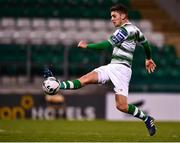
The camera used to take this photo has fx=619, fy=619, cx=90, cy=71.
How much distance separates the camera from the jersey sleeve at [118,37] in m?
8.59

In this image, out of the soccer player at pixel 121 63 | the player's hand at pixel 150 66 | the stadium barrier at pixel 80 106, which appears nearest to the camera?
the soccer player at pixel 121 63

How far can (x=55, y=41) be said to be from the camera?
1811 cm

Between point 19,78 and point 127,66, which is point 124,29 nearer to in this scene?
point 127,66

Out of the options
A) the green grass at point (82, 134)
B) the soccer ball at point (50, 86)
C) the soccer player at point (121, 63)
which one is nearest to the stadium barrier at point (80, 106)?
the green grass at point (82, 134)

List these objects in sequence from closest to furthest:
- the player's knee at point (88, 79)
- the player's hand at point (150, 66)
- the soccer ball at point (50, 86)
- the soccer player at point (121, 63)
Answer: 1. the soccer ball at point (50, 86)
2. the player's knee at point (88, 79)
3. the soccer player at point (121, 63)
4. the player's hand at point (150, 66)

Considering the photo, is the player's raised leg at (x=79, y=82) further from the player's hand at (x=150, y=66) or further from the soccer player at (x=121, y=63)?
the player's hand at (x=150, y=66)

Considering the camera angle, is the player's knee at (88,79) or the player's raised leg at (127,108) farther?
the player's raised leg at (127,108)

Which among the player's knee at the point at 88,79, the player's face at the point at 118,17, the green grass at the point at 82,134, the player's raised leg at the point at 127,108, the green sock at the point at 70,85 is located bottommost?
the green grass at the point at 82,134

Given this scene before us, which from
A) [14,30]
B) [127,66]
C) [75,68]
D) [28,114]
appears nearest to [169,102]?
[75,68]

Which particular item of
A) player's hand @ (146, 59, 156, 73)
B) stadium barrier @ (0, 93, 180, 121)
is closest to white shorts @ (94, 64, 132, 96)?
player's hand @ (146, 59, 156, 73)

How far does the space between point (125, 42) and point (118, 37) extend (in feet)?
0.69

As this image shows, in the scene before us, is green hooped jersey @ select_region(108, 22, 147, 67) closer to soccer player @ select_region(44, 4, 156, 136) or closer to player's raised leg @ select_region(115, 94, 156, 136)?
soccer player @ select_region(44, 4, 156, 136)

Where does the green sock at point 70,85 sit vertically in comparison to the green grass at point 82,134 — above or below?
above

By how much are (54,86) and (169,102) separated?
28.9 ft
